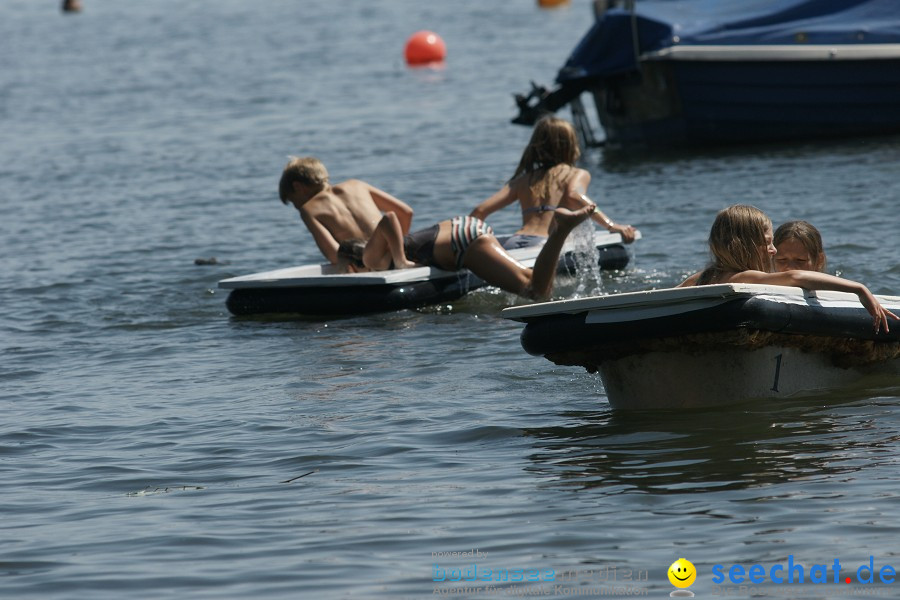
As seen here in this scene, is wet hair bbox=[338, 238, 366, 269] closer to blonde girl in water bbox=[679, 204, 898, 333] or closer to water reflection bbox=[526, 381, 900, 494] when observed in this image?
water reflection bbox=[526, 381, 900, 494]

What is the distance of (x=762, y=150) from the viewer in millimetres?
16562

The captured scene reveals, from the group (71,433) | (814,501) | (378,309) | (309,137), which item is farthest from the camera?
(309,137)

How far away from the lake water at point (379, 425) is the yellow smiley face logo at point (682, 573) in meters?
0.03

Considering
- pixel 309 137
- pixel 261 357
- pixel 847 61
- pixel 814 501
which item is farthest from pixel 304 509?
pixel 309 137

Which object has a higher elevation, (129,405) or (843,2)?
(843,2)

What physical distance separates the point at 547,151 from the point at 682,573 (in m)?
5.94

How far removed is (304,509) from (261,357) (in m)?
3.24

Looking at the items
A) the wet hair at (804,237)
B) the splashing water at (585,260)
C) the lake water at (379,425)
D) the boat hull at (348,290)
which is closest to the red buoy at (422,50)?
the lake water at (379,425)

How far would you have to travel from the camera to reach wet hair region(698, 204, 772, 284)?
6340 mm

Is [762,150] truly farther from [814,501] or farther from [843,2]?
[814,501]

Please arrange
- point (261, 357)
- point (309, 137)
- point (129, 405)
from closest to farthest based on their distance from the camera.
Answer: point (129, 405)
point (261, 357)
point (309, 137)

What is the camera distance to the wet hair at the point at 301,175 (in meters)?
10.4

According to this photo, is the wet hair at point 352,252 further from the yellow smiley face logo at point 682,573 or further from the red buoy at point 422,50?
the red buoy at point 422,50

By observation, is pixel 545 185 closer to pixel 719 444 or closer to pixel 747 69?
pixel 719 444
